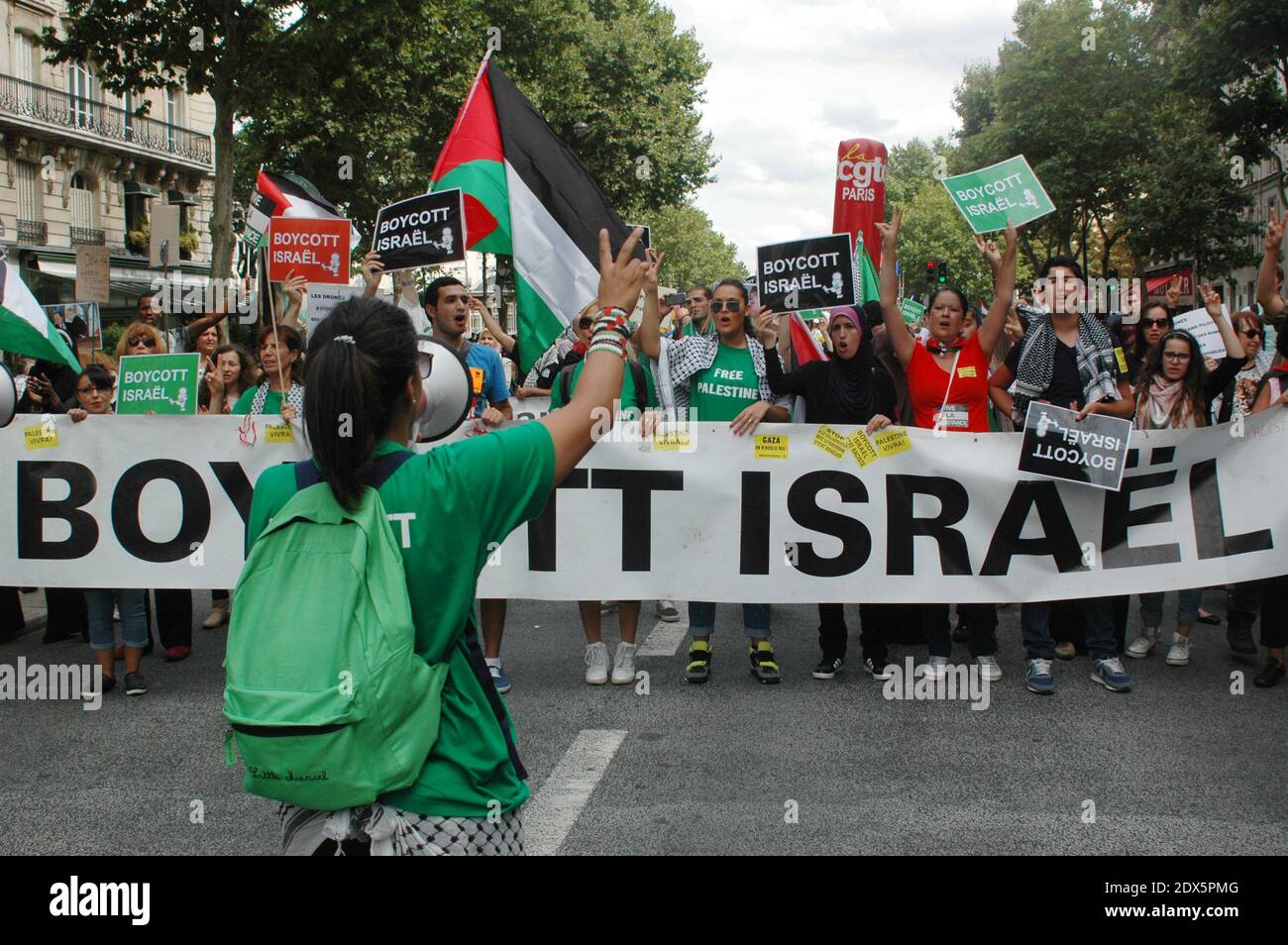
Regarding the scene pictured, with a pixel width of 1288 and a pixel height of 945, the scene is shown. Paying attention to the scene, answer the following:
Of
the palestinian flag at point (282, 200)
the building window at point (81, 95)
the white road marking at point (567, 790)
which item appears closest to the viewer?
the white road marking at point (567, 790)

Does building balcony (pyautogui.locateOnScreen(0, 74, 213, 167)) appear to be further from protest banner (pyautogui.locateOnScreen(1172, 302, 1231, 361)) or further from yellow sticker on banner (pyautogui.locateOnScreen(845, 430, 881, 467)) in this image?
yellow sticker on banner (pyautogui.locateOnScreen(845, 430, 881, 467))

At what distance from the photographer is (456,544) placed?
2.34 metres

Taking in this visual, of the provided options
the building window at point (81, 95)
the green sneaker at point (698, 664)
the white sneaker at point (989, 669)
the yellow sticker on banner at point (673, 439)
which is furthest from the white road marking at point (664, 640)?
the building window at point (81, 95)

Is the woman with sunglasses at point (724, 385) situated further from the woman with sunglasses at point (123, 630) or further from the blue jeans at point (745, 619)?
the woman with sunglasses at point (123, 630)

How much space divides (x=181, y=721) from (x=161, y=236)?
44.9 feet

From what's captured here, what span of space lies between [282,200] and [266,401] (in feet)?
12.9

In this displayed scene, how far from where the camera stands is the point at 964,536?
677cm

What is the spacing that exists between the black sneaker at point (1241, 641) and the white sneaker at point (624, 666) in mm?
3314

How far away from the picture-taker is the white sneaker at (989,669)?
6814mm

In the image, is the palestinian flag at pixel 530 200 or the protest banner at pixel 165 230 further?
the protest banner at pixel 165 230

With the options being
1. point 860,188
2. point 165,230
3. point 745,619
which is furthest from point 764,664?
point 165,230

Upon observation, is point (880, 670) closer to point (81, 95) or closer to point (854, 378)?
point (854, 378)

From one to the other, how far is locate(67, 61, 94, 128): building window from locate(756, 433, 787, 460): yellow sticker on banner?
40.2m
